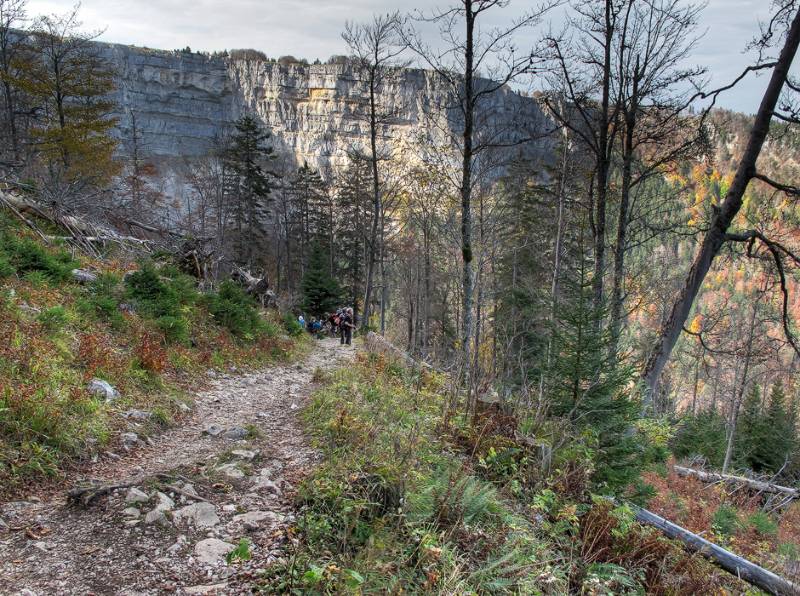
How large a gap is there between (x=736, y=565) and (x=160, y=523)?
216 inches

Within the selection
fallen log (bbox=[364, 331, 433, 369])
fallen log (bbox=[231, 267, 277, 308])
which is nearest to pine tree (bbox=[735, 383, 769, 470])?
fallen log (bbox=[364, 331, 433, 369])

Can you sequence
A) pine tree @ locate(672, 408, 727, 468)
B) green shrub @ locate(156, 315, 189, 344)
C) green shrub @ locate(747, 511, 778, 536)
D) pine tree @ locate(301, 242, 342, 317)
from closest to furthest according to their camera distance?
green shrub @ locate(156, 315, 189, 344), green shrub @ locate(747, 511, 778, 536), pine tree @ locate(672, 408, 727, 468), pine tree @ locate(301, 242, 342, 317)

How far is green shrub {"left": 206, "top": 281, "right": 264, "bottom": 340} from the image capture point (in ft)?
35.8

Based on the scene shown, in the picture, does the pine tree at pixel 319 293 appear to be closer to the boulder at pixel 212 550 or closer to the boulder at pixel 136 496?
the boulder at pixel 136 496

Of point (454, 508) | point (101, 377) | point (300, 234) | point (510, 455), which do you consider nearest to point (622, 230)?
point (510, 455)

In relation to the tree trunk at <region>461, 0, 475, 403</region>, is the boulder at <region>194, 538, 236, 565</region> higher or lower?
lower

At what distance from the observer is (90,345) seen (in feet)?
20.7

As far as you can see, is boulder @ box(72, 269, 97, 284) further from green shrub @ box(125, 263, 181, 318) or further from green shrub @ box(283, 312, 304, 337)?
green shrub @ box(283, 312, 304, 337)

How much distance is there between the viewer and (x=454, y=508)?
143 inches

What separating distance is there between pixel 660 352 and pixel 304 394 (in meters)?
6.72

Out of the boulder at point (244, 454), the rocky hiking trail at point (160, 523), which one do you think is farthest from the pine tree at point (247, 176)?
the rocky hiking trail at point (160, 523)

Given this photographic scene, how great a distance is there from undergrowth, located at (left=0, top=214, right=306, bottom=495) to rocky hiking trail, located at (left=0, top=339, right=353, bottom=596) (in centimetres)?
49

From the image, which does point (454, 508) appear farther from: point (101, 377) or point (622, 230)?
point (622, 230)

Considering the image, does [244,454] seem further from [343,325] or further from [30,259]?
[343,325]
